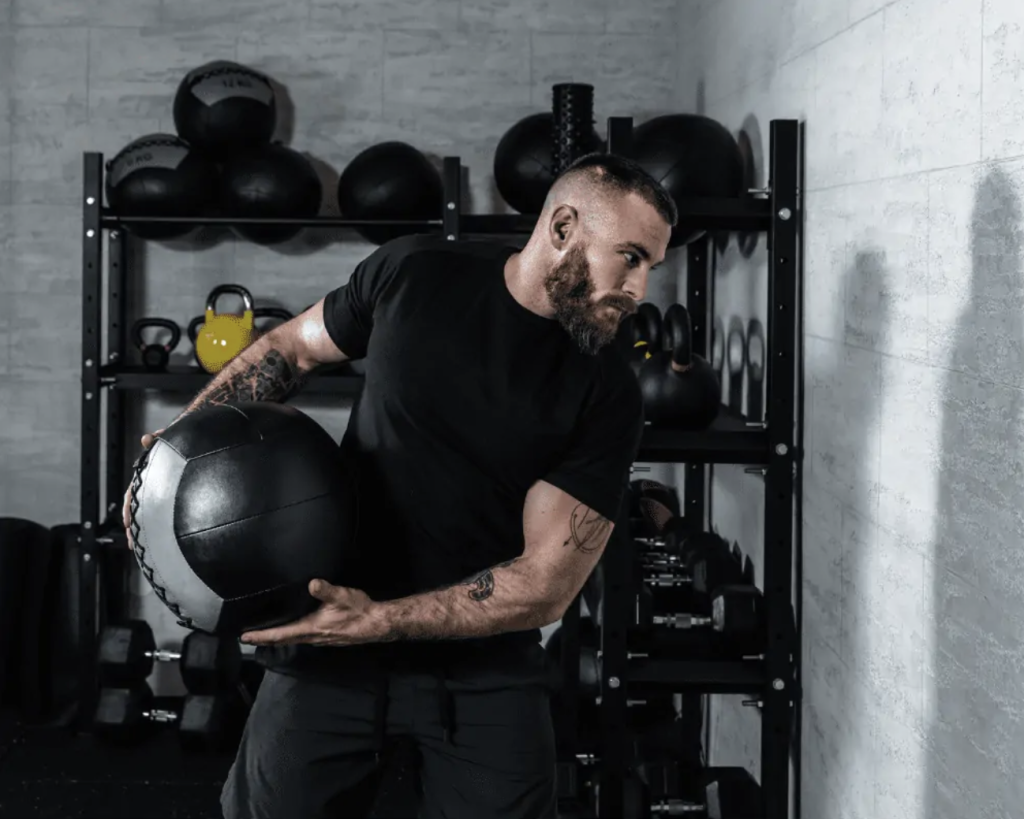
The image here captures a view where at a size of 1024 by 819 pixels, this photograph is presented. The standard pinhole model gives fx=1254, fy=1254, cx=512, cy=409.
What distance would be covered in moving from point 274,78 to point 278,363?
7.46 feet

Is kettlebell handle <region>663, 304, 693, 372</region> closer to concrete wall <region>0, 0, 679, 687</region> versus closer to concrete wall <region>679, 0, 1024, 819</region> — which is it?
concrete wall <region>679, 0, 1024, 819</region>

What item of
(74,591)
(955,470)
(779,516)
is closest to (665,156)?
(779,516)

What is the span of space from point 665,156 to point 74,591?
2389 mm

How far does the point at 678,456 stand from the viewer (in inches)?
101

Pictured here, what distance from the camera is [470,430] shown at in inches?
71.9

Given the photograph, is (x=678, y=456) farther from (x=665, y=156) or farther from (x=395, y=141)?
(x=395, y=141)

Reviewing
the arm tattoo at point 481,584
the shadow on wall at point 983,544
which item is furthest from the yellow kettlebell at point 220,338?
the shadow on wall at point 983,544

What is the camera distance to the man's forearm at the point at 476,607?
5.80 ft

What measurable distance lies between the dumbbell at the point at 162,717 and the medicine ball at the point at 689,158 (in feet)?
6.37

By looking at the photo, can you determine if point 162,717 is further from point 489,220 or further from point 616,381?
point 616,381

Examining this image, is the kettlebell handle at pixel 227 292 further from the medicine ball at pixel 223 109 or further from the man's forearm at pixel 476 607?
the man's forearm at pixel 476 607

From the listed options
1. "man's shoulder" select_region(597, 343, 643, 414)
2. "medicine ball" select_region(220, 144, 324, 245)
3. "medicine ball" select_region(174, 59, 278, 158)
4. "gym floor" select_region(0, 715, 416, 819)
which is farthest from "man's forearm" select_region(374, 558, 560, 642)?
"medicine ball" select_region(174, 59, 278, 158)

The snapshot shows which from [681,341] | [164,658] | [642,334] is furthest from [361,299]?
[164,658]

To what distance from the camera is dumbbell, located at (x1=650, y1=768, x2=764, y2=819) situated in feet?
8.52
